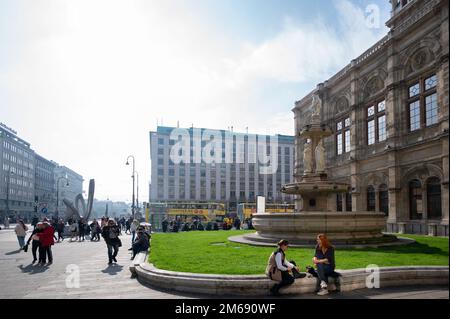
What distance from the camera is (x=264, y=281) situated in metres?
8.26

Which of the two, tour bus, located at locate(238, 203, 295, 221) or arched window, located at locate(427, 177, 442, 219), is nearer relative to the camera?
arched window, located at locate(427, 177, 442, 219)

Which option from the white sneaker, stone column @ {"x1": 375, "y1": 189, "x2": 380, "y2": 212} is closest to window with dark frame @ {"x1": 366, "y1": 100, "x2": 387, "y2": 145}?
stone column @ {"x1": 375, "y1": 189, "x2": 380, "y2": 212}

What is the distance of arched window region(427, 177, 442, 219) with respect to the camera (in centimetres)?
2584

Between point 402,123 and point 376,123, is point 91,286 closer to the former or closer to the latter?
point 402,123

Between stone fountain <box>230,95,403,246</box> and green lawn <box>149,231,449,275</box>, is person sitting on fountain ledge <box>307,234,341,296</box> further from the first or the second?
stone fountain <box>230,95,403,246</box>

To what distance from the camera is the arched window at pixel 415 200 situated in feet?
90.8

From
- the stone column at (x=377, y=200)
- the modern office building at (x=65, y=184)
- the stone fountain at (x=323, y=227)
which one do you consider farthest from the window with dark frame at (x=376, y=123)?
the modern office building at (x=65, y=184)

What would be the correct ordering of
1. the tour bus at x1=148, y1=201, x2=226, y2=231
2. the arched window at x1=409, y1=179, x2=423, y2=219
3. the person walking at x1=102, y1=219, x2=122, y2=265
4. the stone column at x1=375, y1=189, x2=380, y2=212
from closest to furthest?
the person walking at x1=102, y1=219, x2=122, y2=265
the arched window at x1=409, y1=179, x2=423, y2=219
the stone column at x1=375, y1=189, x2=380, y2=212
the tour bus at x1=148, y1=201, x2=226, y2=231

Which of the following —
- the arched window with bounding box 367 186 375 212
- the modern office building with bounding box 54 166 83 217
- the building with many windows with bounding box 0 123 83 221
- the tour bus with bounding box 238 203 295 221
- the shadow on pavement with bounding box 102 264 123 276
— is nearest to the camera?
the shadow on pavement with bounding box 102 264 123 276

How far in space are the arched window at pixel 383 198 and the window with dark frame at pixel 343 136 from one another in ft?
23.5

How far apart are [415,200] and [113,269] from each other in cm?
2443

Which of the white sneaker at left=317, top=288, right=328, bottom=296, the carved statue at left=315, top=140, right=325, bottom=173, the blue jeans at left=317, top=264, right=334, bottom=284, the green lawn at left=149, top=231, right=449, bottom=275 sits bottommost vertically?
the white sneaker at left=317, top=288, right=328, bottom=296

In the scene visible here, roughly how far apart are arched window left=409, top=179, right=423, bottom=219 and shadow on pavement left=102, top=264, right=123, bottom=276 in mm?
23644
